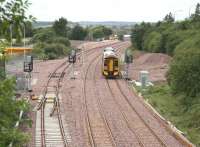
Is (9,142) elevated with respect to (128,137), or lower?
elevated

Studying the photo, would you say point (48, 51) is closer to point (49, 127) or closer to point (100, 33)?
point (49, 127)

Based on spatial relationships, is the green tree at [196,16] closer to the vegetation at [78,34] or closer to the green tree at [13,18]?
the vegetation at [78,34]

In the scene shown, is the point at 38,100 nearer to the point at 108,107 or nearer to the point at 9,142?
the point at 108,107

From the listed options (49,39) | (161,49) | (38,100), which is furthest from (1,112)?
(49,39)

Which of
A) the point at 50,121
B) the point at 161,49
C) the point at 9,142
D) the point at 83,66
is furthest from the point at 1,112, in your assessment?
the point at 161,49

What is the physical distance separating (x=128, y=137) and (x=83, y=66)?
34473 mm

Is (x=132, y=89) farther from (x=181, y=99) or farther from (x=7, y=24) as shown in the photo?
(x=7, y=24)

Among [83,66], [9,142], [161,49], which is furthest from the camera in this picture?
[161,49]

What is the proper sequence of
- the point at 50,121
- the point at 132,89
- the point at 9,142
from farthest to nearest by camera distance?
the point at 132,89 → the point at 50,121 → the point at 9,142

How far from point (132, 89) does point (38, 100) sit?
8.40 metres

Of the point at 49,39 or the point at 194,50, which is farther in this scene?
the point at 49,39

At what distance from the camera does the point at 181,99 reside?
2988 cm

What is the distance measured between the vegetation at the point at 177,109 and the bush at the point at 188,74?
24.1 inches

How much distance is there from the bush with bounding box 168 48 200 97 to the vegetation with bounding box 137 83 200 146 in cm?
61
